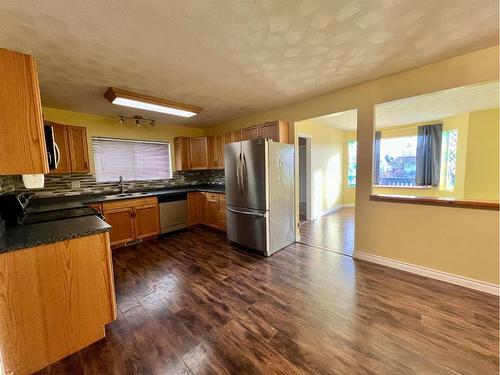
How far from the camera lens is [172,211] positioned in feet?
13.1

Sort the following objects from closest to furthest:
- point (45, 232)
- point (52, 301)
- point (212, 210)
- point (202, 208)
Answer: point (52, 301) → point (45, 232) → point (212, 210) → point (202, 208)

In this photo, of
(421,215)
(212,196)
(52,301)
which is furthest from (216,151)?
(421,215)

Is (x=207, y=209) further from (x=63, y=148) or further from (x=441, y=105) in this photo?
(x=441, y=105)

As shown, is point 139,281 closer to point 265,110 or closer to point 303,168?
point 265,110

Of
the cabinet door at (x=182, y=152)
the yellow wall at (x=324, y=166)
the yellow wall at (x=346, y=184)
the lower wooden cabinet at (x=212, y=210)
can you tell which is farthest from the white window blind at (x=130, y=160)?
the yellow wall at (x=346, y=184)

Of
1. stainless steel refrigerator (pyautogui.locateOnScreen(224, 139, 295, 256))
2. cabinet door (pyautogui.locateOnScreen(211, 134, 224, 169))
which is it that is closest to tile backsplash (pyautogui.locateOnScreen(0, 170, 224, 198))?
cabinet door (pyautogui.locateOnScreen(211, 134, 224, 169))

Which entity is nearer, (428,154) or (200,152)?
(200,152)

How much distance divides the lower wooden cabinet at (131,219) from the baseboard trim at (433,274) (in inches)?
137

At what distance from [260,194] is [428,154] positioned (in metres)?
4.90

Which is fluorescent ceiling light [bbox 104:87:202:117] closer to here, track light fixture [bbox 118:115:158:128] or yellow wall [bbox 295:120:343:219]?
track light fixture [bbox 118:115:158:128]

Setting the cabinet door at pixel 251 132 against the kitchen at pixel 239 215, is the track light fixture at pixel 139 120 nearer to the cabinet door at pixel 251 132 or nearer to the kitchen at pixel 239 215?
the kitchen at pixel 239 215

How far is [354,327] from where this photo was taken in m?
1.62

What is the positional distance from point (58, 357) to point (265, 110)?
3.89m

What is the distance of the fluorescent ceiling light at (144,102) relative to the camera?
2.54m
